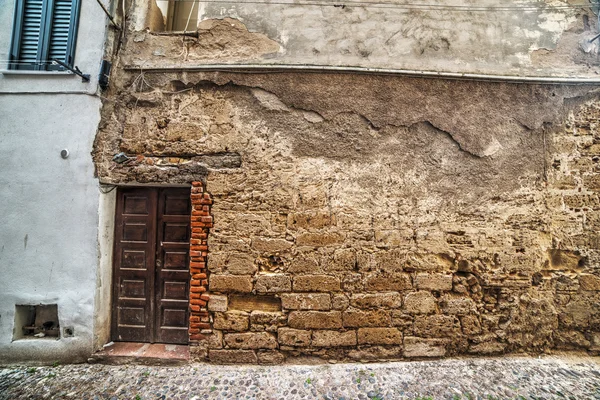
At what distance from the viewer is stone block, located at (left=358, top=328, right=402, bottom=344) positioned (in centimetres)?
290

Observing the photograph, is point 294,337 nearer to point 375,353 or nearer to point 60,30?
point 375,353

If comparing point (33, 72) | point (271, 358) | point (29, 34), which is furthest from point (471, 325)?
point (29, 34)

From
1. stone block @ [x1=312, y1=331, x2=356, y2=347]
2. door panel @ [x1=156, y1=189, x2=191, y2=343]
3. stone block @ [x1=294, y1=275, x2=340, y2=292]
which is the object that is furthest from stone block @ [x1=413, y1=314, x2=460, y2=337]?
door panel @ [x1=156, y1=189, x2=191, y2=343]

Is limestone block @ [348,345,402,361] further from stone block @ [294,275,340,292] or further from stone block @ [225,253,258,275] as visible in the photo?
stone block @ [225,253,258,275]

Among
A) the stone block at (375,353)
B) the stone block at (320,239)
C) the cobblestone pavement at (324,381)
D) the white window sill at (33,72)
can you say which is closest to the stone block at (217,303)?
the cobblestone pavement at (324,381)

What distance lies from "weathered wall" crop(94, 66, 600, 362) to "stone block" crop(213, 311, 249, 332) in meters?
0.02

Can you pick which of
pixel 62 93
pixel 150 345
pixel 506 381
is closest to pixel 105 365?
pixel 150 345

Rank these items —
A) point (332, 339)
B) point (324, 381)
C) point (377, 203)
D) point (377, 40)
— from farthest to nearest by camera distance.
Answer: point (377, 40) < point (377, 203) < point (332, 339) < point (324, 381)

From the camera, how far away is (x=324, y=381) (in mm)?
2656

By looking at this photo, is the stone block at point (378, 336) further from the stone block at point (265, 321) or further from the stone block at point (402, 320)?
the stone block at point (265, 321)

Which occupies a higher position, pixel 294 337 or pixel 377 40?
pixel 377 40

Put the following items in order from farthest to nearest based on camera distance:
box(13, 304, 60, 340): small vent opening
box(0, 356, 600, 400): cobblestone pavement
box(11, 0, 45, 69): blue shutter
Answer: box(11, 0, 45, 69): blue shutter → box(13, 304, 60, 340): small vent opening → box(0, 356, 600, 400): cobblestone pavement

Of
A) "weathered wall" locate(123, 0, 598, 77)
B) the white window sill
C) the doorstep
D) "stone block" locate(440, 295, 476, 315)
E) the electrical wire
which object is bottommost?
the doorstep

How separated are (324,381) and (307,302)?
752mm
